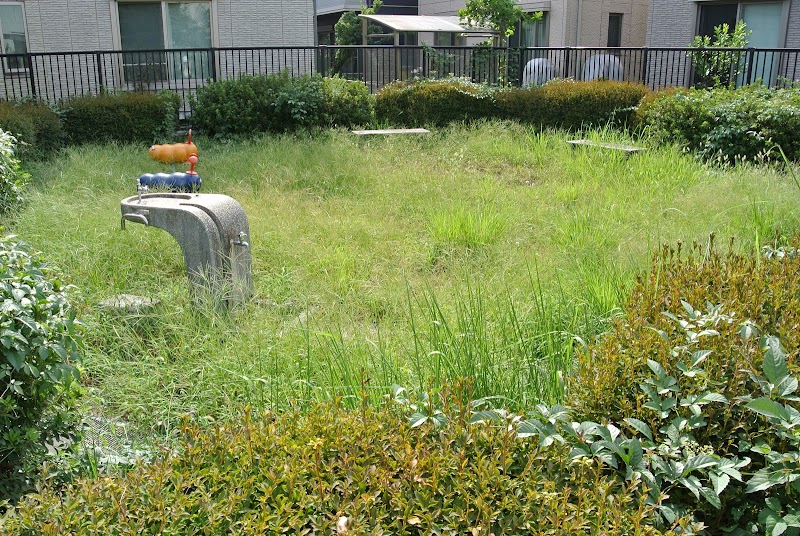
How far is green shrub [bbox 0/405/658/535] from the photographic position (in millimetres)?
1718

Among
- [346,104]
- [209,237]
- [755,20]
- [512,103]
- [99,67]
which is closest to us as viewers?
[209,237]

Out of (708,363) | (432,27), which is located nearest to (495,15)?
(432,27)

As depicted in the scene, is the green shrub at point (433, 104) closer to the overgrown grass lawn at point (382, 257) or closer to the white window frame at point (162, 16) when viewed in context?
the overgrown grass lawn at point (382, 257)

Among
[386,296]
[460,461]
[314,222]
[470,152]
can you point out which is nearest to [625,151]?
[470,152]

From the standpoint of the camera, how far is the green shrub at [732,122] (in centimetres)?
876

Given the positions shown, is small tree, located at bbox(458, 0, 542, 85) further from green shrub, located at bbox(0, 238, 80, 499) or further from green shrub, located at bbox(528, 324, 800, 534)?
green shrub, located at bbox(528, 324, 800, 534)

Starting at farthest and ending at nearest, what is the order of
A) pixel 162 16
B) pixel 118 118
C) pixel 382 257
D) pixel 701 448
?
pixel 162 16
pixel 118 118
pixel 382 257
pixel 701 448

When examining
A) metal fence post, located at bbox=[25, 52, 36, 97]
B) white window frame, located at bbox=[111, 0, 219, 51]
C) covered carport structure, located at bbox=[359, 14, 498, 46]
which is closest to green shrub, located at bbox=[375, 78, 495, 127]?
white window frame, located at bbox=[111, 0, 219, 51]

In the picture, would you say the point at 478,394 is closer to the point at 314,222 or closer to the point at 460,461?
the point at 460,461

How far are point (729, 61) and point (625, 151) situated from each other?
615cm

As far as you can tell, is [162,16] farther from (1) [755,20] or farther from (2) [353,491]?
(2) [353,491]

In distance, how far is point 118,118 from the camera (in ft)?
38.4

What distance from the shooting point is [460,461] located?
Result: 188 cm

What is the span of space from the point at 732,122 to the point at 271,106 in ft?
22.8
